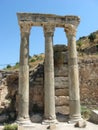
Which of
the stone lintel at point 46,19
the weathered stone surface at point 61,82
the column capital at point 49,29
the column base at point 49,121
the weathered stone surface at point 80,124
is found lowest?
the weathered stone surface at point 80,124

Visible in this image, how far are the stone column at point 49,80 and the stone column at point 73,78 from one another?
1390 mm

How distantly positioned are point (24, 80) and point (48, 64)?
6.86 ft

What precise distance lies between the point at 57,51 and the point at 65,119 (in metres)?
5.71

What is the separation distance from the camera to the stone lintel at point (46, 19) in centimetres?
1955

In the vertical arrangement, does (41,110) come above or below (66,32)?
below

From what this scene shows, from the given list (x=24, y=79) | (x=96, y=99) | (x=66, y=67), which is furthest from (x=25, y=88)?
(x=96, y=99)

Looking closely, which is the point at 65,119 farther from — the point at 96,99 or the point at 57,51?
the point at 96,99

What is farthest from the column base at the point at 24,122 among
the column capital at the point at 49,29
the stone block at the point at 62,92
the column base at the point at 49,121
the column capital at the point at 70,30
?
the column capital at the point at 70,30

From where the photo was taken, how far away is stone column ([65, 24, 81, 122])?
758 inches

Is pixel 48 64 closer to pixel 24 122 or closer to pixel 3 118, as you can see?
pixel 24 122

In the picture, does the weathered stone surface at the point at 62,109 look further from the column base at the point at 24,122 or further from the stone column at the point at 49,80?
the column base at the point at 24,122

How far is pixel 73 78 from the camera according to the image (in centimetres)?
1983

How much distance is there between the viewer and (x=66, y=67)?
72.2 ft

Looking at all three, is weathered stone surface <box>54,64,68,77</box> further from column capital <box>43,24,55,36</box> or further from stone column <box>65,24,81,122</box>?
column capital <box>43,24,55,36</box>
